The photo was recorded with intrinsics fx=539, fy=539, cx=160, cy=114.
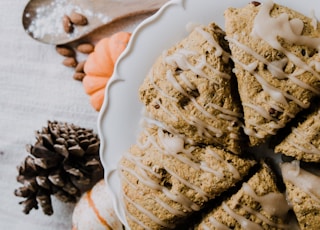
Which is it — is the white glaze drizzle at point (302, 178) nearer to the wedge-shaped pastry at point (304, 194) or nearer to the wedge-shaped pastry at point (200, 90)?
the wedge-shaped pastry at point (304, 194)

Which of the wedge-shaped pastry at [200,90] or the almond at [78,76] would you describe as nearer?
the wedge-shaped pastry at [200,90]

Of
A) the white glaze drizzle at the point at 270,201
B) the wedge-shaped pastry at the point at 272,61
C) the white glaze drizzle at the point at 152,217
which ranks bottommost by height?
the white glaze drizzle at the point at 152,217

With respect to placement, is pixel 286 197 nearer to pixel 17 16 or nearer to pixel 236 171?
pixel 236 171

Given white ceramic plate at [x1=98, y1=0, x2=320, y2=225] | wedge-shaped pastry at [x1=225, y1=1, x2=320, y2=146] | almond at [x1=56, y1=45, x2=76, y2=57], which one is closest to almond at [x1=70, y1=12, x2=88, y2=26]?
almond at [x1=56, y1=45, x2=76, y2=57]

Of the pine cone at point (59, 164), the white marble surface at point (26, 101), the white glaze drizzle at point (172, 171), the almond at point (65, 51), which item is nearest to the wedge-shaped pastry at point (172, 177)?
the white glaze drizzle at point (172, 171)

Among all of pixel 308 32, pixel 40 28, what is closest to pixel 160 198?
pixel 308 32

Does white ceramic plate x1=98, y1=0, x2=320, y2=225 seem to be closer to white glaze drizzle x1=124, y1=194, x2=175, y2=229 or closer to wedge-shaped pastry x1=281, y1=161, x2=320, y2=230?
white glaze drizzle x1=124, y1=194, x2=175, y2=229
